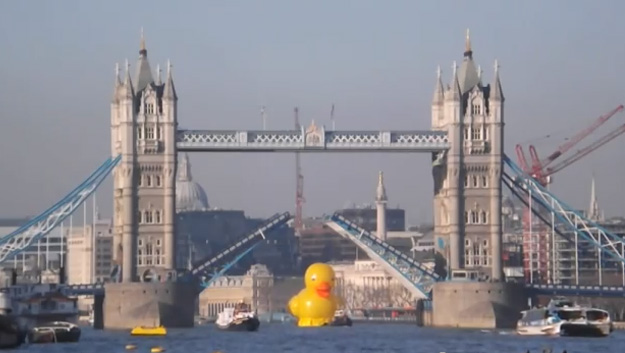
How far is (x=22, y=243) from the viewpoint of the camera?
200 metres

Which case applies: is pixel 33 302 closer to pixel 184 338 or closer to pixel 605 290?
pixel 184 338

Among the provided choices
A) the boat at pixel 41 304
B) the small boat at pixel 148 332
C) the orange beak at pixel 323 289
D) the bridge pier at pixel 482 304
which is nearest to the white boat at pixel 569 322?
the bridge pier at pixel 482 304

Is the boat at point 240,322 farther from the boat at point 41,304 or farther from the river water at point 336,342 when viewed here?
the boat at point 41,304

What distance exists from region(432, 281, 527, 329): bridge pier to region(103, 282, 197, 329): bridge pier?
69.4 feet

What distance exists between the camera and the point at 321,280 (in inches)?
7657

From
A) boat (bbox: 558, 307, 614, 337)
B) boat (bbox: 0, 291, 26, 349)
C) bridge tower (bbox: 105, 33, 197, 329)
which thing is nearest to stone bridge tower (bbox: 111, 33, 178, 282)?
bridge tower (bbox: 105, 33, 197, 329)

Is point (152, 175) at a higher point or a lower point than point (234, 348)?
higher

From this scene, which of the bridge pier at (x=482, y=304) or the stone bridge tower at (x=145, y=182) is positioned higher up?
the stone bridge tower at (x=145, y=182)

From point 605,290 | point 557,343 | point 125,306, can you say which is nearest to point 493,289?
point 605,290

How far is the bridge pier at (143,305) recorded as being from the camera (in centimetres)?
19275

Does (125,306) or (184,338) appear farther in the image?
(125,306)

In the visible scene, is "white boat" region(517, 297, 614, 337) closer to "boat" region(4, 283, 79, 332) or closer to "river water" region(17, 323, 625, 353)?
"river water" region(17, 323, 625, 353)

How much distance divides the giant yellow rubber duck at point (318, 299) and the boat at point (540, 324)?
27569mm

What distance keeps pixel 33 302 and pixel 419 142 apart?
44753 millimetres
